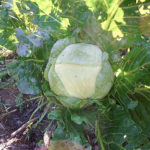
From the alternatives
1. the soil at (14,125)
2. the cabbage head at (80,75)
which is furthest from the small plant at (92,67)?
the soil at (14,125)

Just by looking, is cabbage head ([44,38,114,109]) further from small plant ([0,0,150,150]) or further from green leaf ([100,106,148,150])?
green leaf ([100,106,148,150])

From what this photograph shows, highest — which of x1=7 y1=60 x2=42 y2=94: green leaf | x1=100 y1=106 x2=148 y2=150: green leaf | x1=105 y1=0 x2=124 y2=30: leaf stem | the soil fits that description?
x1=105 y1=0 x2=124 y2=30: leaf stem

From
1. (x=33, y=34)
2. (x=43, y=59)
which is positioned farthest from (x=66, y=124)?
(x=33, y=34)

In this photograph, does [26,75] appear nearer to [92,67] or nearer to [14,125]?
[92,67]

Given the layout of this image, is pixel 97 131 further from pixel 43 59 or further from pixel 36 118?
pixel 36 118

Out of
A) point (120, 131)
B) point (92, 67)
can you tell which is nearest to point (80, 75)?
A: point (92, 67)

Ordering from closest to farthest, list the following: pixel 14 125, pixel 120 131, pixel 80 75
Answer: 1. pixel 80 75
2. pixel 120 131
3. pixel 14 125

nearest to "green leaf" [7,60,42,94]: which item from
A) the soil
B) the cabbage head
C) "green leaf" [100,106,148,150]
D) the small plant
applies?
the small plant

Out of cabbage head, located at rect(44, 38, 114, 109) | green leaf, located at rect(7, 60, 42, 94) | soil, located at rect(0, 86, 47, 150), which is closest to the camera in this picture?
cabbage head, located at rect(44, 38, 114, 109)
